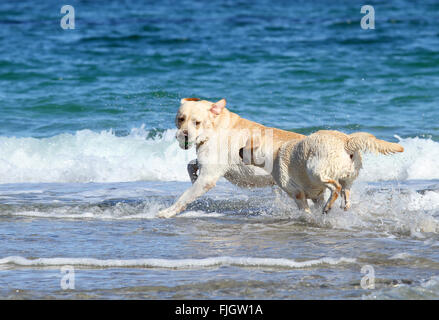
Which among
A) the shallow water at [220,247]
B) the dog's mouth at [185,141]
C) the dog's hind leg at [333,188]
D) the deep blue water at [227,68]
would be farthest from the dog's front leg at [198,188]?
the deep blue water at [227,68]

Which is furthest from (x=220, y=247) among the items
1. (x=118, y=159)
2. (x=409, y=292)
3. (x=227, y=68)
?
(x=227, y=68)

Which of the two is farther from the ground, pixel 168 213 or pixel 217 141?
pixel 217 141

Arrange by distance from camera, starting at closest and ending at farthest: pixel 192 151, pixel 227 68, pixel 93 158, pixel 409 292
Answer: pixel 409 292, pixel 93 158, pixel 192 151, pixel 227 68

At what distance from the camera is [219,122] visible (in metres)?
7.55

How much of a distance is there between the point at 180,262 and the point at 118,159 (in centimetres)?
663

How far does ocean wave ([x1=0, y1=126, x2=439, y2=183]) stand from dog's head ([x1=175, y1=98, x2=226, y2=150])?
10.8ft

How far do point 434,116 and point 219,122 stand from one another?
8710 mm

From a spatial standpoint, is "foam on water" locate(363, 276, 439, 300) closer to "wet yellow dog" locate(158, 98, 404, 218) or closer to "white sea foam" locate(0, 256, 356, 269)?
"white sea foam" locate(0, 256, 356, 269)

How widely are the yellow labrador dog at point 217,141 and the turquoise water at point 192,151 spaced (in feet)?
1.47

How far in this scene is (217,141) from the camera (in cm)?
755

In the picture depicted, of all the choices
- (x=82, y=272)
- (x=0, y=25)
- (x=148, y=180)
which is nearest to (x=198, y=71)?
(x=148, y=180)

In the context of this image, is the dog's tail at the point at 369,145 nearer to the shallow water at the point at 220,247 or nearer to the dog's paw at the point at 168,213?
the shallow water at the point at 220,247

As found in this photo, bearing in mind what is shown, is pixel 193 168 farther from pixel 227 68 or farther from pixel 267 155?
pixel 227 68
